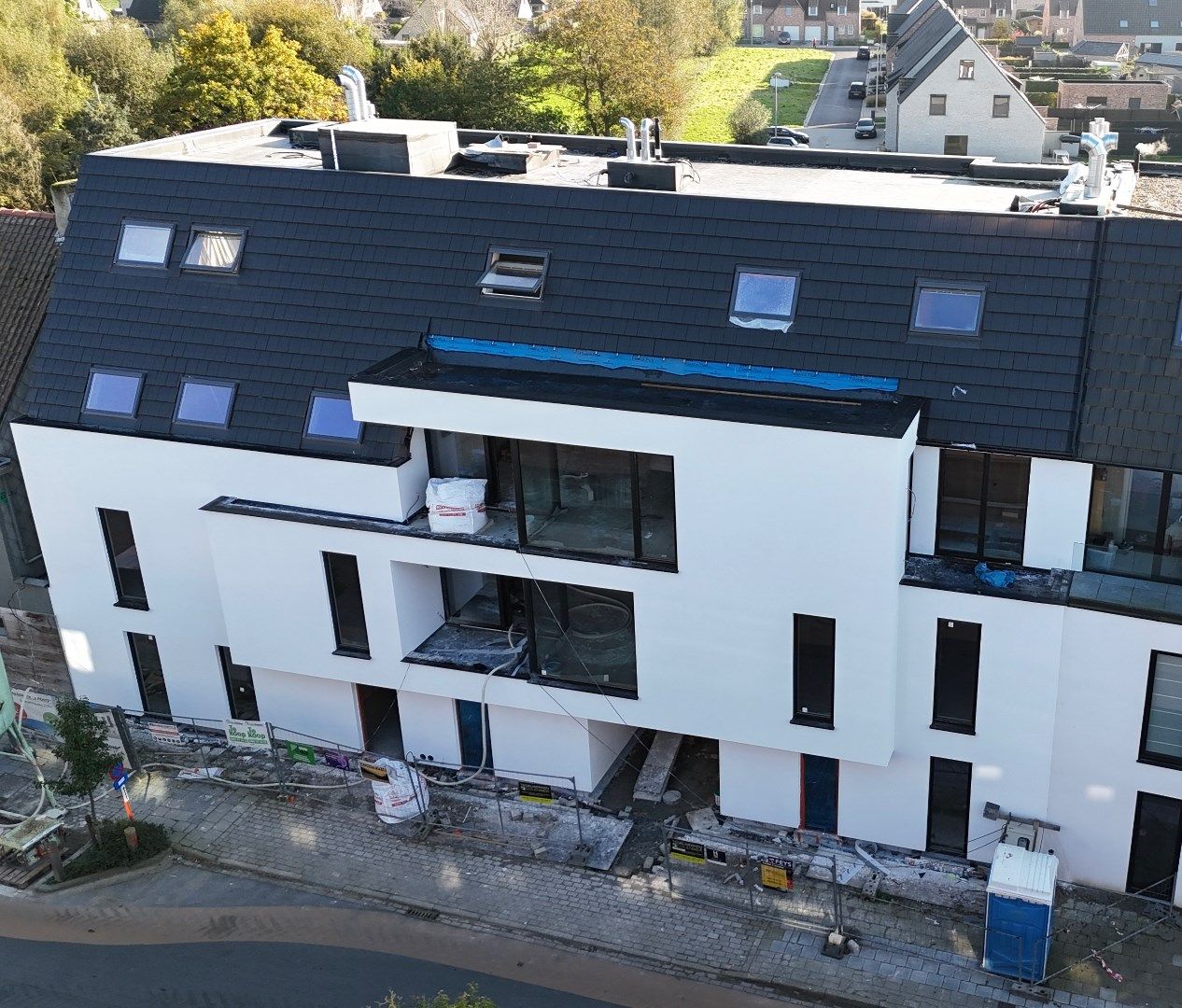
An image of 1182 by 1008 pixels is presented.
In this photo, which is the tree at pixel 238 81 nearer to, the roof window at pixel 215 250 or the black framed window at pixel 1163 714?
the roof window at pixel 215 250

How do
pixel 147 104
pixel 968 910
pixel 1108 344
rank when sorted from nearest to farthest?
pixel 1108 344 < pixel 968 910 < pixel 147 104

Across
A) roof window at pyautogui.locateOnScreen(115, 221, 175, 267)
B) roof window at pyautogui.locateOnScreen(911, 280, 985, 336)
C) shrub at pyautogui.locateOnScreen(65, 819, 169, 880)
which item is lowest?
shrub at pyautogui.locateOnScreen(65, 819, 169, 880)

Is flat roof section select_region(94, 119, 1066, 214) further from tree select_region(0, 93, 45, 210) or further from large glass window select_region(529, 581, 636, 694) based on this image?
Result: tree select_region(0, 93, 45, 210)

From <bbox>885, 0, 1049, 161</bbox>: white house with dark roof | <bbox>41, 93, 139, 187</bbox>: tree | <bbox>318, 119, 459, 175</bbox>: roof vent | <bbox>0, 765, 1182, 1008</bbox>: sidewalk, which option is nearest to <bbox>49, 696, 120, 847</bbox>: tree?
<bbox>0, 765, 1182, 1008</bbox>: sidewalk

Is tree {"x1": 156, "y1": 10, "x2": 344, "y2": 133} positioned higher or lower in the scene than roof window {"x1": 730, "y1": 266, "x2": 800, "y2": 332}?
higher

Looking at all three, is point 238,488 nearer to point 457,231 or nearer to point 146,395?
point 146,395

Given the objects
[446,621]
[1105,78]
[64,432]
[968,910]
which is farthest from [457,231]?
[1105,78]
